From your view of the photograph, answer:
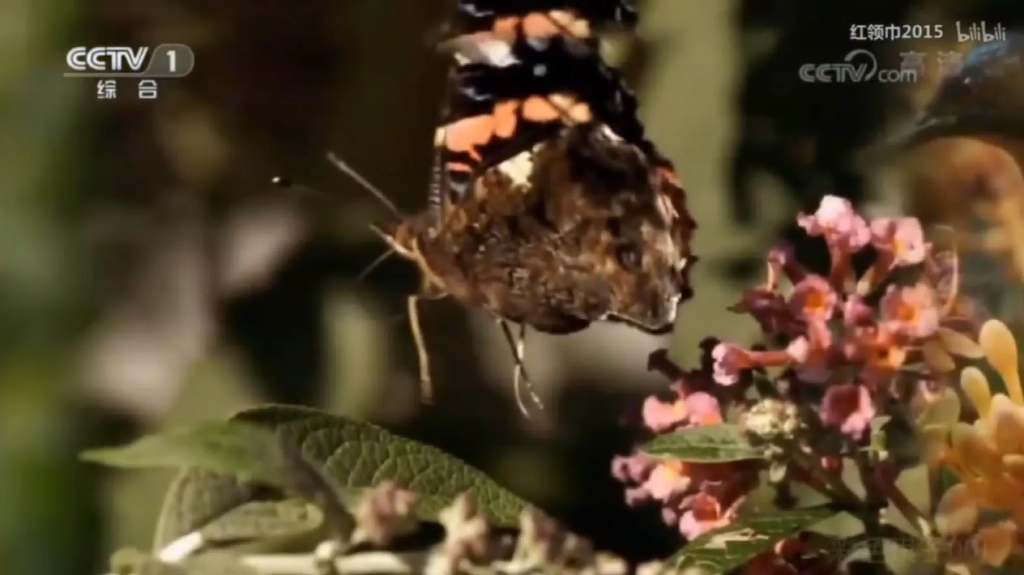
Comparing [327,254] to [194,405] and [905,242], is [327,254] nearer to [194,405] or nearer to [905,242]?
[194,405]

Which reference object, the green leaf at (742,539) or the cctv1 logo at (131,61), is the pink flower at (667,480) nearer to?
the green leaf at (742,539)

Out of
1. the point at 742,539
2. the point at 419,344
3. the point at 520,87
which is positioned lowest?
the point at 742,539

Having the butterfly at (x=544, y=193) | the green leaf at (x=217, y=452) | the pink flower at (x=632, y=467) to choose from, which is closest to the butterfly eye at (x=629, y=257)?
the butterfly at (x=544, y=193)

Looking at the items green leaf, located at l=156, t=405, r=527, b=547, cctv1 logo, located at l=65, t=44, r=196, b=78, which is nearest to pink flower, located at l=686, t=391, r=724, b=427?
green leaf, located at l=156, t=405, r=527, b=547

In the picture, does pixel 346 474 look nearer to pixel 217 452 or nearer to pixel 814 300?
pixel 217 452

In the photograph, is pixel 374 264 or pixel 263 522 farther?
pixel 374 264

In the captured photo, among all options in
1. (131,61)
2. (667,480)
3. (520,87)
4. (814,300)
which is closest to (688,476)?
(667,480)

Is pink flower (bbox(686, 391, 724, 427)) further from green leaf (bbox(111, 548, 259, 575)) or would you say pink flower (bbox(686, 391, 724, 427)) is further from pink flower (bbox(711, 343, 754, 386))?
green leaf (bbox(111, 548, 259, 575))

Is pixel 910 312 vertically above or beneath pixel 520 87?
beneath
